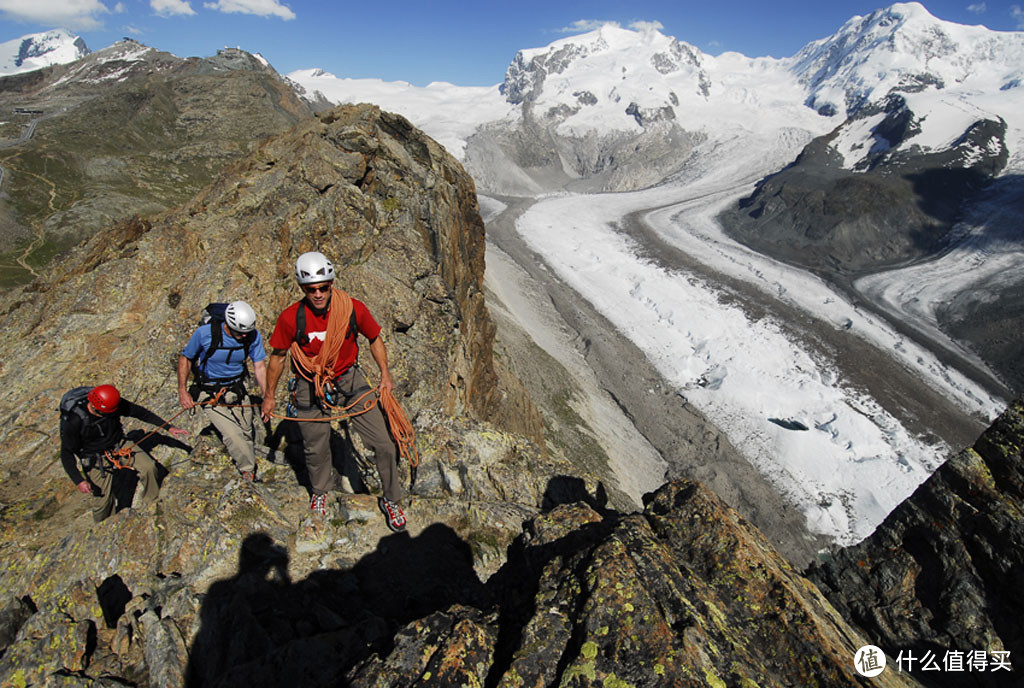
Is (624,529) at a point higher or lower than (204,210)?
lower

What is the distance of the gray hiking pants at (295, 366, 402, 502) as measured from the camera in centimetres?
644

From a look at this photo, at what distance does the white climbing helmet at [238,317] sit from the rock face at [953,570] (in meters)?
9.20

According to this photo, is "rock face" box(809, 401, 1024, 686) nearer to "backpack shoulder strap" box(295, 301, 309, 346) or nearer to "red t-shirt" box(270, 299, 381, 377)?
"red t-shirt" box(270, 299, 381, 377)

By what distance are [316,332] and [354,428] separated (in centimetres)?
144

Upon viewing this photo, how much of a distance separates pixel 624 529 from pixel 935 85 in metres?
233

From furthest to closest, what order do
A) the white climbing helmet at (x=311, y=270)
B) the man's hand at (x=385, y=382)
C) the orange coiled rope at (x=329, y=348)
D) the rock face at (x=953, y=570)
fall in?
the man's hand at (x=385, y=382)
the orange coiled rope at (x=329, y=348)
the rock face at (x=953, y=570)
the white climbing helmet at (x=311, y=270)

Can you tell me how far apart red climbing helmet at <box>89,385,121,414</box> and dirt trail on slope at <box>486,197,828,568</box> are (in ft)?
68.8

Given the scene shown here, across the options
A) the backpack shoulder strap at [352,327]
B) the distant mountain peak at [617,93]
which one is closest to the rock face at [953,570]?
the backpack shoulder strap at [352,327]

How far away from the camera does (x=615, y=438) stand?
26.9 m

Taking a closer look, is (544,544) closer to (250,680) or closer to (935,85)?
(250,680)

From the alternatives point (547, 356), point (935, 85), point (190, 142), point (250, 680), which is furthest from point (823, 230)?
point (935, 85)

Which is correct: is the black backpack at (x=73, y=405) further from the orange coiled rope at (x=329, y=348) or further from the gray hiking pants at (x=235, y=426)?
the orange coiled rope at (x=329, y=348)

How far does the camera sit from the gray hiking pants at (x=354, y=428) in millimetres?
6441

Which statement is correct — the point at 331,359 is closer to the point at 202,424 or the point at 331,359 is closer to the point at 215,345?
the point at 215,345
